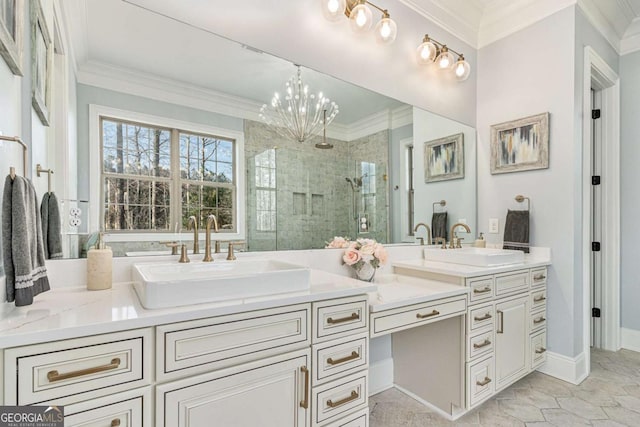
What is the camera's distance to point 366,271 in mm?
1967

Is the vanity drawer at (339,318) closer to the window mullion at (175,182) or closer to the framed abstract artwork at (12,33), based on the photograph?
the window mullion at (175,182)

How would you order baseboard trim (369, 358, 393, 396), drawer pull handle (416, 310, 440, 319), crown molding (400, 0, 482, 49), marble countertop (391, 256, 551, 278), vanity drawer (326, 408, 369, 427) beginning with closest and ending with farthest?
vanity drawer (326, 408, 369, 427)
drawer pull handle (416, 310, 440, 319)
marble countertop (391, 256, 551, 278)
baseboard trim (369, 358, 393, 396)
crown molding (400, 0, 482, 49)

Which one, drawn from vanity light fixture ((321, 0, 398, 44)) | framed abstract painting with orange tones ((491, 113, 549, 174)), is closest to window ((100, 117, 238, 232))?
vanity light fixture ((321, 0, 398, 44))

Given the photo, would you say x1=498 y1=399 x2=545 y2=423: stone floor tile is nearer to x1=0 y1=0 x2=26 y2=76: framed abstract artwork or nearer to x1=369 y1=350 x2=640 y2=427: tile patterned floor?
x1=369 y1=350 x2=640 y2=427: tile patterned floor

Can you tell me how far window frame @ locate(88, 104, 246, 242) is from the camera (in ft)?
4.50

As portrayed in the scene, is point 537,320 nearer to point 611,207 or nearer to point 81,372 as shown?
point 611,207

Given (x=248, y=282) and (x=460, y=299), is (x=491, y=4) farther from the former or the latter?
(x=248, y=282)

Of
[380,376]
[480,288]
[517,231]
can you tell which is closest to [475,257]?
[480,288]

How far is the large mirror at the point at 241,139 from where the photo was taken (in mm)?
1386

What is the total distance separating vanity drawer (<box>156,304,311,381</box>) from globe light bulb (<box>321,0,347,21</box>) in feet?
5.37

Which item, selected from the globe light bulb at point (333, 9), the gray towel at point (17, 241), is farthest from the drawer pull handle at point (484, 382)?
the globe light bulb at point (333, 9)

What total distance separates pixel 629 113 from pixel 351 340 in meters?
3.39
